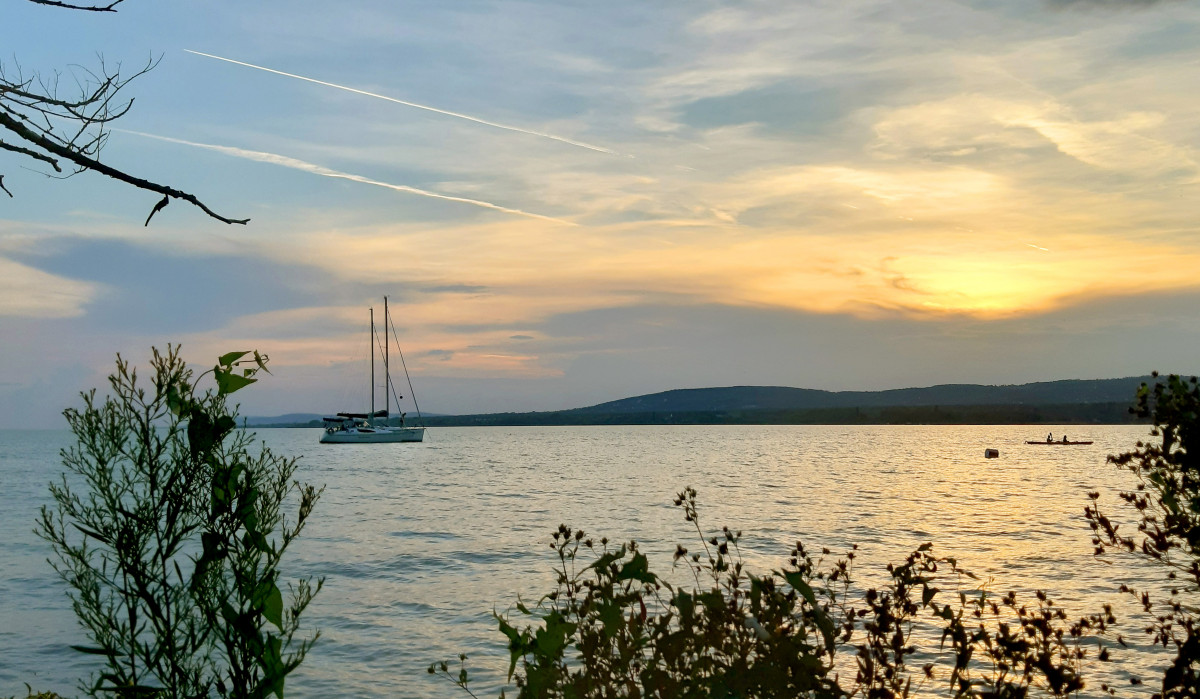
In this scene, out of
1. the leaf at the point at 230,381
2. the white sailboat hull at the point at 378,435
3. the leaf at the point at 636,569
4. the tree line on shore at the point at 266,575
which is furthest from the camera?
the white sailboat hull at the point at 378,435

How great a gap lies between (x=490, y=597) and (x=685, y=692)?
768 inches

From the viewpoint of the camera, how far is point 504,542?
110 feet

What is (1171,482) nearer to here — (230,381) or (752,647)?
(752,647)

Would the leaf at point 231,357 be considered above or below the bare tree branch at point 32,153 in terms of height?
below

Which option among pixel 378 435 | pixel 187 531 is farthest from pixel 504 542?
pixel 378 435

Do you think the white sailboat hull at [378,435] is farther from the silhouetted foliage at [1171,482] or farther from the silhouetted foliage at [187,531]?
the silhouetted foliage at [1171,482]

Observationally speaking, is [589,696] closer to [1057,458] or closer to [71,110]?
[71,110]

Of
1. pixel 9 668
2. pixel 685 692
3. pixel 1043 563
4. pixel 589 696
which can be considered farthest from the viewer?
pixel 1043 563

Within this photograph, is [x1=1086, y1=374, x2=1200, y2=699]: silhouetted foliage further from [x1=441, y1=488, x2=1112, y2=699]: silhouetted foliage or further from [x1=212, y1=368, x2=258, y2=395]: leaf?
[x1=212, y1=368, x2=258, y2=395]: leaf

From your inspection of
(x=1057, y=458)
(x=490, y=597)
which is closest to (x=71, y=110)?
(x=490, y=597)

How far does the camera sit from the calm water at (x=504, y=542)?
688 inches

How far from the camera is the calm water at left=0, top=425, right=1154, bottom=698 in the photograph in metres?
17.5

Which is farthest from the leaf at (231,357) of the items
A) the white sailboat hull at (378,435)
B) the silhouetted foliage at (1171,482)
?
the white sailboat hull at (378,435)

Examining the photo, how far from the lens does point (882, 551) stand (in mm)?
28766
